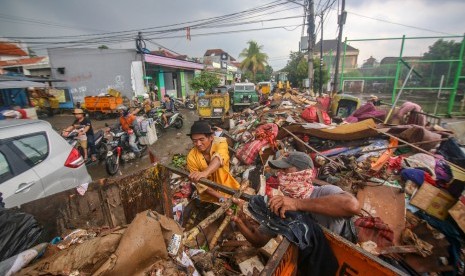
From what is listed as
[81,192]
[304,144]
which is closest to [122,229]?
[81,192]

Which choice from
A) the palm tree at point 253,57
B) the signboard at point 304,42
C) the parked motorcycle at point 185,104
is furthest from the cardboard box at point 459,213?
the palm tree at point 253,57

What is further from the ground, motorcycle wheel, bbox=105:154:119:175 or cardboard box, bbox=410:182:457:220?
cardboard box, bbox=410:182:457:220

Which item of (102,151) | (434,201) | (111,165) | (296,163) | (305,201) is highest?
(296,163)

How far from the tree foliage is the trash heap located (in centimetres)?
1889

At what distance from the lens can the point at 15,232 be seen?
1832 mm

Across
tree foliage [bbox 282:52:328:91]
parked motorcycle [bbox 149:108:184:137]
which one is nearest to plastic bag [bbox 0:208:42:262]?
parked motorcycle [bbox 149:108:184:137]

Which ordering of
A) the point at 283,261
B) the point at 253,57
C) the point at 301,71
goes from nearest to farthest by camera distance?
the point at 283,261
the point at 301,71
the point at 253,57

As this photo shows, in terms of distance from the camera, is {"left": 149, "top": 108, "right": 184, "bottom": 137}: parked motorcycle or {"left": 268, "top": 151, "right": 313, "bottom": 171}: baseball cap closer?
{"left": 268, "top": 151, "right": 313, "bottom": 171}: baseball cap

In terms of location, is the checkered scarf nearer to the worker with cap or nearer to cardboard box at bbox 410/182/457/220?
the worker with cap

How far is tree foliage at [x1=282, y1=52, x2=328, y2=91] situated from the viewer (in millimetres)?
24953

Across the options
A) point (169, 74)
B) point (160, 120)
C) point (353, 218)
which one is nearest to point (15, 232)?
point (353, 218)

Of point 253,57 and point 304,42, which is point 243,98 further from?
point 253,57

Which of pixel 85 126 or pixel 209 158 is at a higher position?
pixel 209 158

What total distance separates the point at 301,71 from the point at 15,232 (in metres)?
30.9
